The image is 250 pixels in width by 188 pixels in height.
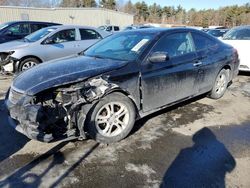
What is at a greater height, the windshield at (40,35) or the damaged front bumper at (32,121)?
the windshield at (40,35)

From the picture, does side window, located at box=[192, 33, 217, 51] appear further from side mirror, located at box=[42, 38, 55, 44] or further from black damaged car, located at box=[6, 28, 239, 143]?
side mirror, located at box=[42, 38, 55, 44]

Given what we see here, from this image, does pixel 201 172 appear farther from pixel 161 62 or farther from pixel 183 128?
pixel 161 62

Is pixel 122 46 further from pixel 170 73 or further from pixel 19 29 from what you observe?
pixel 19 29

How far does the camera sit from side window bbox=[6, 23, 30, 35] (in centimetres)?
1074

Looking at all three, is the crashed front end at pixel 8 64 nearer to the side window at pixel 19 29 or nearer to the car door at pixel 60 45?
the car door at pixel 60 45

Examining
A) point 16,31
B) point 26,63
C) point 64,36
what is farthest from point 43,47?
point 16,31

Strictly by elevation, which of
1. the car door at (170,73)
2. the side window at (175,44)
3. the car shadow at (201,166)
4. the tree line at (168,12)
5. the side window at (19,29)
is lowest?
the car shadow at (201,166)

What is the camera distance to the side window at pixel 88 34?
353 inches

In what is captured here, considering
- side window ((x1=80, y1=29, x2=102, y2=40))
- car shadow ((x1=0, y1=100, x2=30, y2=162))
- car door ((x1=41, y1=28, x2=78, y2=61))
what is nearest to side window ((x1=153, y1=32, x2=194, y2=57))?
car shadow ((x1=0, y1=100, x2=30, y2=162))

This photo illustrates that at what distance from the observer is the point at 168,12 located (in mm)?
96375

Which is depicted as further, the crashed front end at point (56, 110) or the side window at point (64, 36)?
the side window at point (64, 36)

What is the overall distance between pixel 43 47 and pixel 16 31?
3.75 metres

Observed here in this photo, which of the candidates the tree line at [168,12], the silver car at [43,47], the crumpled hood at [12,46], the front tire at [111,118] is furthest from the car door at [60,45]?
the tree line at [168,12]

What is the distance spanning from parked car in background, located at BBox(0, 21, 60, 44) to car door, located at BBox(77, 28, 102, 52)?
3.27 metres
